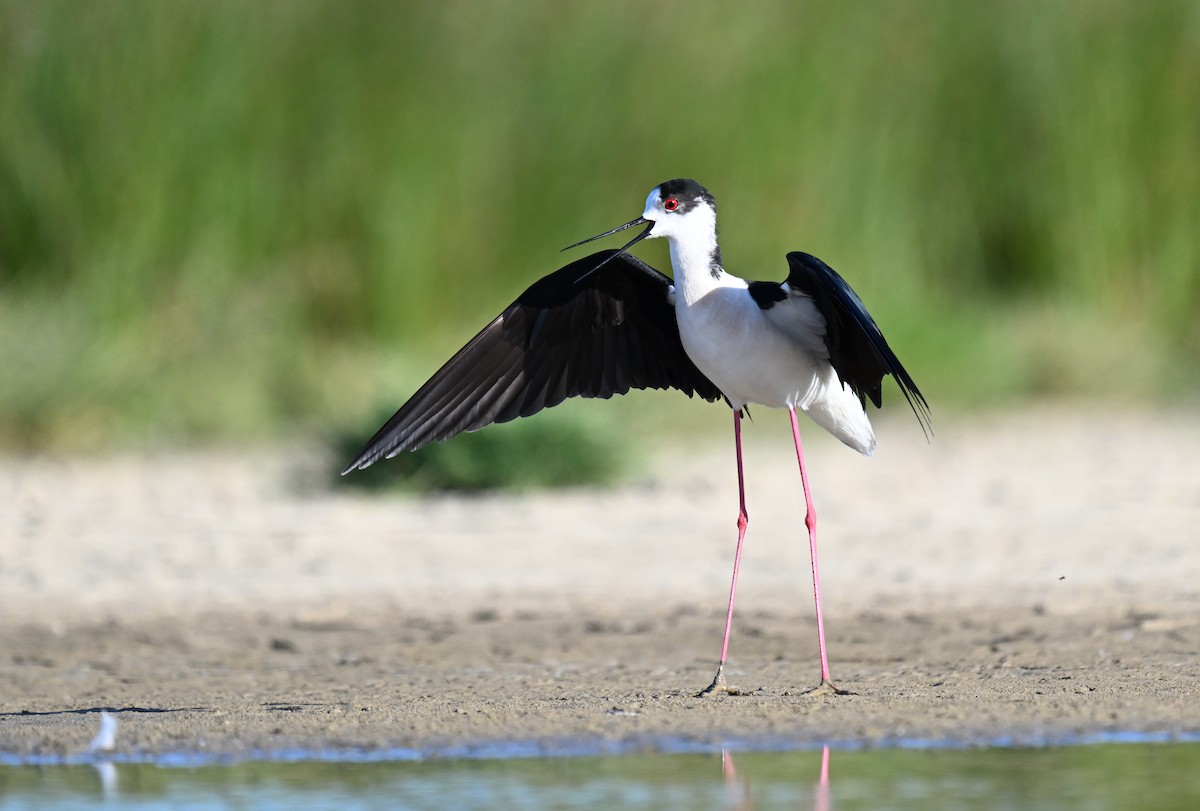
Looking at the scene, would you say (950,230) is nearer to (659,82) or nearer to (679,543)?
(659,82)

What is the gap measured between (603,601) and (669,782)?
2136 millimetres

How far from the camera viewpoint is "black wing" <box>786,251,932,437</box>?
4535 millimetres

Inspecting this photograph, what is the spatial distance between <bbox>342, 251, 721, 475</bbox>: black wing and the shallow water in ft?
3.94

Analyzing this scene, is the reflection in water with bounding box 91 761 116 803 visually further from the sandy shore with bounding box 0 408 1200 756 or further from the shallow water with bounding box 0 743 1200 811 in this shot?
the sandy shore with bounding box 0 408 1200 756

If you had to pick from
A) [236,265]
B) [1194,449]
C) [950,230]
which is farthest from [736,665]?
[950,230]

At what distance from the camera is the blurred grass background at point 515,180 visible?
31.7 ft

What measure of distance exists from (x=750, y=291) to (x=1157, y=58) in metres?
6.84

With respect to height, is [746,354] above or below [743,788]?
above

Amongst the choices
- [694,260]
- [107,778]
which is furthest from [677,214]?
[107,778]

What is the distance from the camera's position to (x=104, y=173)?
9.65 m

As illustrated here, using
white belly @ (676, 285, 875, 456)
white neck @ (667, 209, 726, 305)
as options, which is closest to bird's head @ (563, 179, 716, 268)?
white neck @ (667, 209, 726, 305)

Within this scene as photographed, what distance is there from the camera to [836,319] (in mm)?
4914

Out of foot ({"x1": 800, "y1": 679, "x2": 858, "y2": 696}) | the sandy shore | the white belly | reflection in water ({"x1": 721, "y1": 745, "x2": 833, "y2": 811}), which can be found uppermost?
the white belly

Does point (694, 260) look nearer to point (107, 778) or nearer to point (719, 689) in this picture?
point (719, 689)
